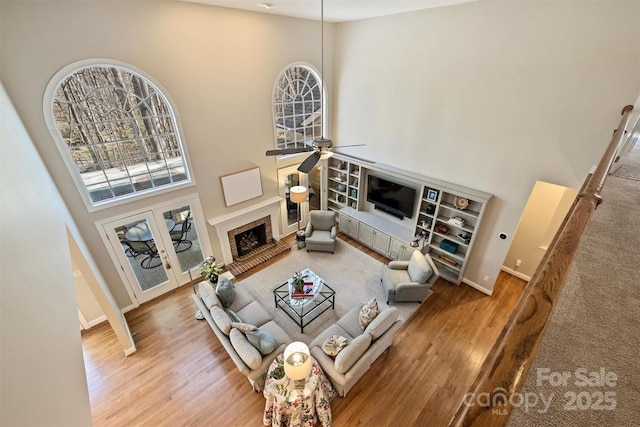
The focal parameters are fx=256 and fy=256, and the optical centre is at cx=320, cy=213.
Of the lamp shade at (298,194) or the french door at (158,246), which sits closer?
the french door at (158,246)

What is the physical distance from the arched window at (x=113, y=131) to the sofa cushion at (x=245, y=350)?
3.09 meters

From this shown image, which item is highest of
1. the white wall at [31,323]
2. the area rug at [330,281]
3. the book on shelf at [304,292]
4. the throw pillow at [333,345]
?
the white wall at [31,323]

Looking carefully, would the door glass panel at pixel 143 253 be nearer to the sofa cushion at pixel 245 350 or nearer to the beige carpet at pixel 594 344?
the sofa cushion at pixel 245 350

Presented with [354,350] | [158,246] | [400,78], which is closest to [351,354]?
[354,350]

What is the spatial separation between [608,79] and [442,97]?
2.07 m

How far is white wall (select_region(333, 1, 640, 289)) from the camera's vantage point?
3.27 meters

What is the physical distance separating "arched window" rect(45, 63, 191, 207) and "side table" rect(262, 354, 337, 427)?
12.9 ft

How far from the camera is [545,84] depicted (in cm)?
366

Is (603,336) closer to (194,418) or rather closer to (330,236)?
(194,418)

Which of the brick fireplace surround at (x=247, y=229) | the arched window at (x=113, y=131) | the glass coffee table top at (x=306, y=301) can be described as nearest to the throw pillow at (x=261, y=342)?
the glass coffee table top at (x=306, y=301)

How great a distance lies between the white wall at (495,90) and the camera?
10.7 ft

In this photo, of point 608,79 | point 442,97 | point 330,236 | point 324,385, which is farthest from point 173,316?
point 608,79

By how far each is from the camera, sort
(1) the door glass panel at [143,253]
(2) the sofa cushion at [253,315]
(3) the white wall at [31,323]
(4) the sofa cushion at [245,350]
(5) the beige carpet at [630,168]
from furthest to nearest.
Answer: (1) the door glass panel at [143,253] < (2) the sofa cushion at [253,315] < (4) the sofa cushion at [245,350] < (5) the beige carpet at [630,168] < (3) the white wall at [31,323]

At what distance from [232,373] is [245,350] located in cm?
98
